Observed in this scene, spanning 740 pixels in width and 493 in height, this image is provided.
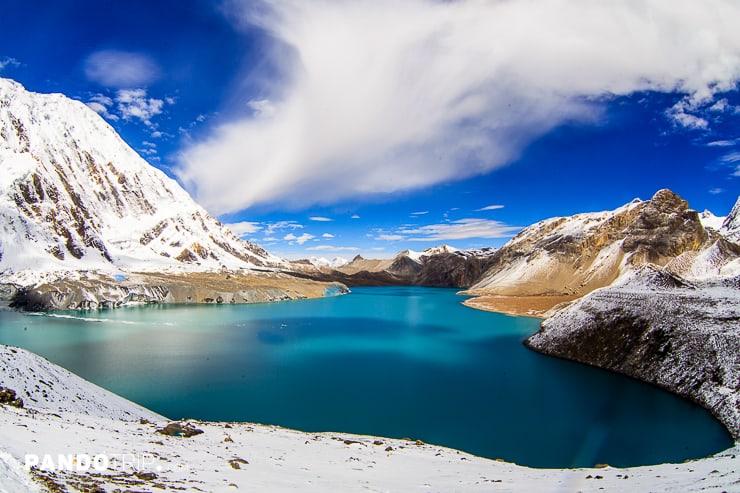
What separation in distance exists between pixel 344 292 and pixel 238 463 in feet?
494

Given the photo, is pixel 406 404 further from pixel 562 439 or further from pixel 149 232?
pixel 149 232

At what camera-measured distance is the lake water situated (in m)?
21.0

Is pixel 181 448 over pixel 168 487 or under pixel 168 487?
under

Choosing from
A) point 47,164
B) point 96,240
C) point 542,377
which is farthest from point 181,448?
point 47,164

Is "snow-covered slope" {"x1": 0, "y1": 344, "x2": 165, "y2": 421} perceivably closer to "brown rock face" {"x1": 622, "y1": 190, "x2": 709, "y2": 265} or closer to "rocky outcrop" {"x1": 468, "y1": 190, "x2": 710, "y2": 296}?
"rocky outcrop" {"x1": 468, "y1": 190, "x2": 710, "y2": 296}

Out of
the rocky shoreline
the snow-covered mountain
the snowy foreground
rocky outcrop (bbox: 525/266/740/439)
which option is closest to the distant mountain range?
the snow-covered mountain

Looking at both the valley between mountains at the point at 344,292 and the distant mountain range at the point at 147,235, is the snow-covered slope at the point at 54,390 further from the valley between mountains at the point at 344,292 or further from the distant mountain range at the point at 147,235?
the distant mountain range at the point at 147,235

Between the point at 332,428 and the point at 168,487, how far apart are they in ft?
49.4

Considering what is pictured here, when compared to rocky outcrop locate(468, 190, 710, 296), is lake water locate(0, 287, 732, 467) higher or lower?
lower

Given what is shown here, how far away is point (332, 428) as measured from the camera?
22.0 m

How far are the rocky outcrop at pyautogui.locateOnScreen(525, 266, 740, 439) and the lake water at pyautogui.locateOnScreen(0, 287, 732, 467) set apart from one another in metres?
1.65

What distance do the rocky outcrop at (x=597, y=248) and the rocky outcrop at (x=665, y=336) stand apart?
66.4m

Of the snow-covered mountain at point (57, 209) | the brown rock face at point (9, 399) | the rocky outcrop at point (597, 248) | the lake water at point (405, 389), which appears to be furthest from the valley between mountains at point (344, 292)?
the lake water at point (405, 389)

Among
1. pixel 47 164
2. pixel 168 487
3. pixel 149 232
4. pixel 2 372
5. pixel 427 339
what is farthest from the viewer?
pixel 149 232
